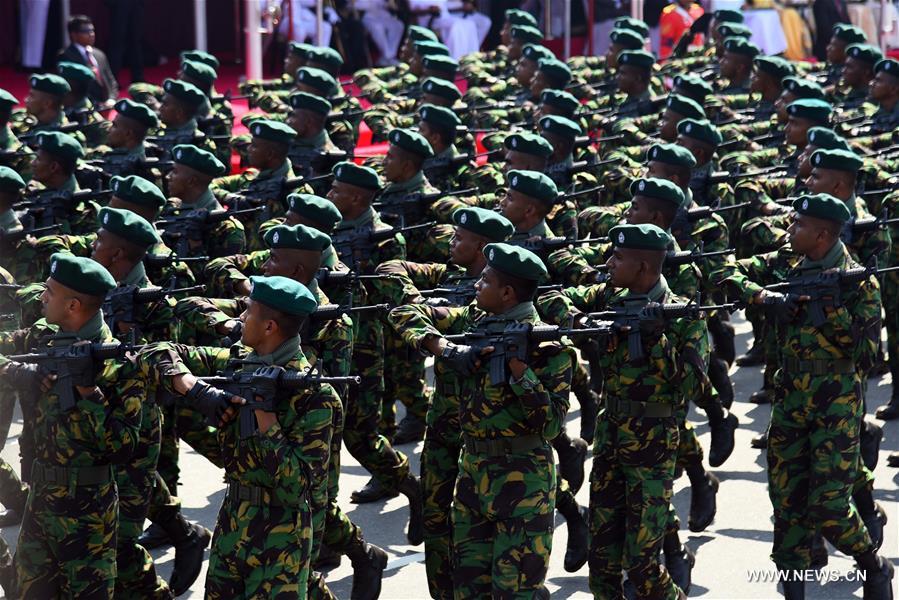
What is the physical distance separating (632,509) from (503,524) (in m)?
0.82

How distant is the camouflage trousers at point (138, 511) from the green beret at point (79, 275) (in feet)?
2.07

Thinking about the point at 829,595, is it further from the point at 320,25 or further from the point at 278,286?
the point at 320,25

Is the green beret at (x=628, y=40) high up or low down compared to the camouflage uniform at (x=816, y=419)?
up

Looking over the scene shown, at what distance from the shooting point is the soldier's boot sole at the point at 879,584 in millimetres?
7355

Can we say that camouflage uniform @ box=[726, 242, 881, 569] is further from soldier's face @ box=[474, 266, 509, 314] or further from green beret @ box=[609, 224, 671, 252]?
soldier's face @ box=[474, 266, 509, 314]

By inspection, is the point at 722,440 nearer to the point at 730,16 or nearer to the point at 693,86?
the point at 693,86

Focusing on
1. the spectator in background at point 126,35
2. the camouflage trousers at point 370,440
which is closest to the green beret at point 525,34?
the spectator in background at point 126,35

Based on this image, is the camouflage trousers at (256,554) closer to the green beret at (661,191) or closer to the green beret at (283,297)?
the green beret at (283,297)

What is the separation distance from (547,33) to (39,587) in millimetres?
15664

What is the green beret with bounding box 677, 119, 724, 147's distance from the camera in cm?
1015

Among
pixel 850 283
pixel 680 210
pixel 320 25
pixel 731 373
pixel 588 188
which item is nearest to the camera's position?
pixel 850 283

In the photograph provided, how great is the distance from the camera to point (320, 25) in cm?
1761

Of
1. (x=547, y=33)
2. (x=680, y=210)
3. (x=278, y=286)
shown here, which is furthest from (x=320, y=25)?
(x=278, y=286)

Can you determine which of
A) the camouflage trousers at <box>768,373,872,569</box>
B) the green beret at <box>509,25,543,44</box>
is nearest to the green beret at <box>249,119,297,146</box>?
the camouflage trousers at <box>768,373,872,569</box>
